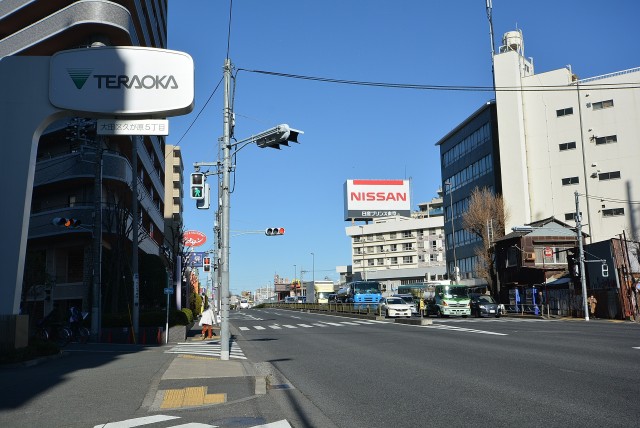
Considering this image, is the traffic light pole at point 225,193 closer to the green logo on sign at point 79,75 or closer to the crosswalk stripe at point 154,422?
the green logo on sign at point 79,75

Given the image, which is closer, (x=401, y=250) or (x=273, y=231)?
(x=273, y=231)

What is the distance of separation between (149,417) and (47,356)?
30.4 feet

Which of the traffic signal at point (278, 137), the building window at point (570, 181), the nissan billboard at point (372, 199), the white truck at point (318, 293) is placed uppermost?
the nissan billboard at point (372, 199)

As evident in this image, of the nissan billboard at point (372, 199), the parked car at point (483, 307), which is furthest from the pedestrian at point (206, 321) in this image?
the nissan billboard at point (372, 199)

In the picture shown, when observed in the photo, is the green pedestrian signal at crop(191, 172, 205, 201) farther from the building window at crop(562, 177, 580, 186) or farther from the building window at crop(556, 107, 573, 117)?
the building window at crop(556, 107, 573, 117)

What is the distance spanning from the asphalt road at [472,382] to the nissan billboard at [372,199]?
71660 mm

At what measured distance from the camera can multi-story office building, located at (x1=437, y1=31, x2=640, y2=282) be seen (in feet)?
194

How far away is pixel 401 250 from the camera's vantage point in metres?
114

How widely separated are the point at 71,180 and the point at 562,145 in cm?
4843

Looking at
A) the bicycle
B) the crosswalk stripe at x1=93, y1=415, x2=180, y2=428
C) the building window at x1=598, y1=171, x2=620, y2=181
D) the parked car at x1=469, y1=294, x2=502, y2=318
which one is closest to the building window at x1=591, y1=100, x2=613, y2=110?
the building window at x1=598, y1=171, x2=620, y2=181

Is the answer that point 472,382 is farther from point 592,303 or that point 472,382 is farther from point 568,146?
point 568,146

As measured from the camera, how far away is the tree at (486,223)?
192 feet

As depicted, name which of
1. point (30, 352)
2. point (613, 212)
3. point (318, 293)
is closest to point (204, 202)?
point (30, 352)

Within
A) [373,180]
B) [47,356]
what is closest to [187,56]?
[47,356]
